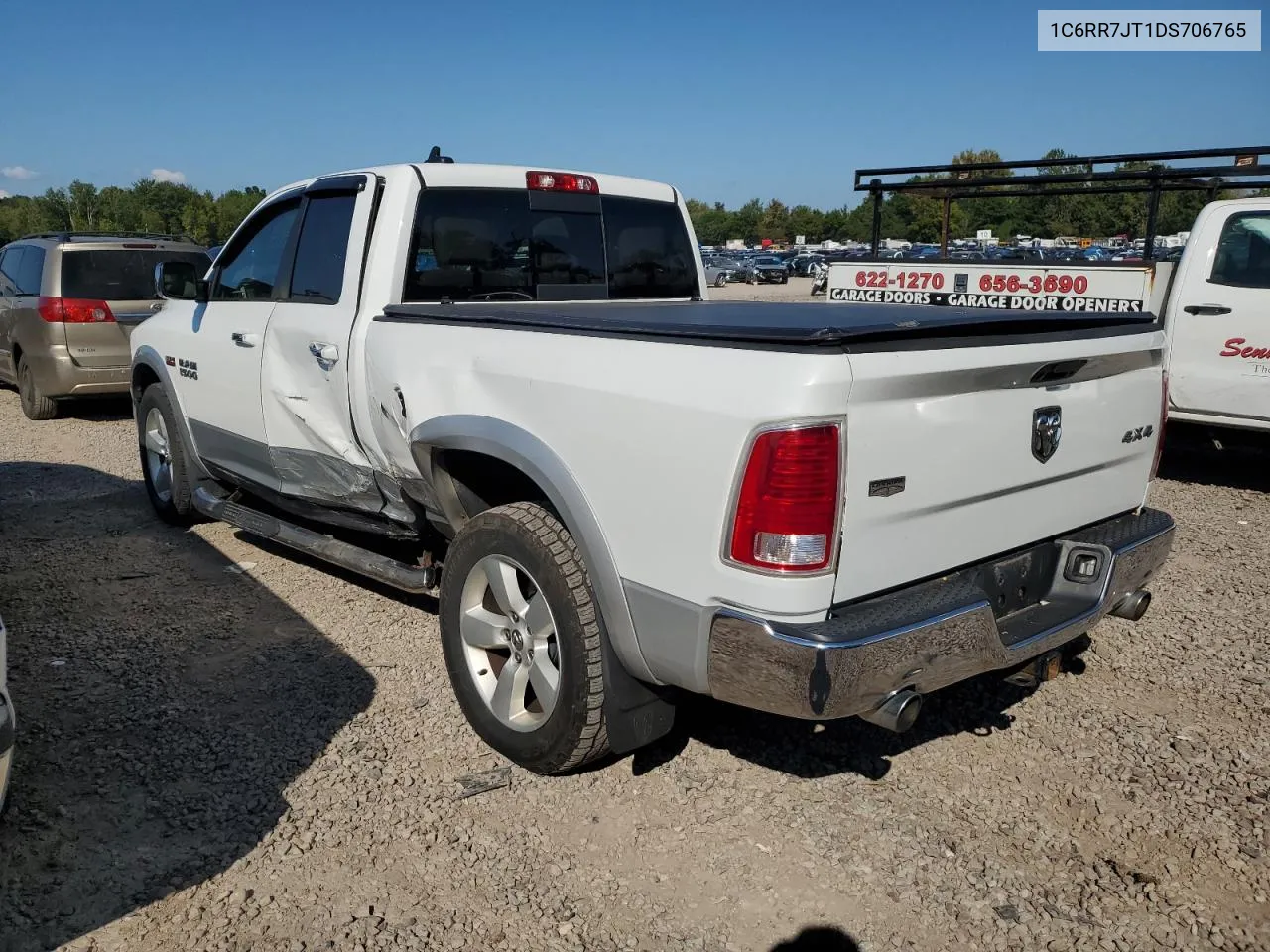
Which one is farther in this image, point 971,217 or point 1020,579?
point 971,217

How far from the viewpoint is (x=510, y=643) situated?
3447 millimetres

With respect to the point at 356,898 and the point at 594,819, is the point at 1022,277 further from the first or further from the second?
the point at 356,898

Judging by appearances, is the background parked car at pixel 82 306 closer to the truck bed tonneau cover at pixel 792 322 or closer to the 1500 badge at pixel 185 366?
the 1500 badge at pixel 185 366

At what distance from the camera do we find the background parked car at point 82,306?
974 cm

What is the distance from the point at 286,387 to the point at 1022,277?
20.5 ft

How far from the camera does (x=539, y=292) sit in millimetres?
4664

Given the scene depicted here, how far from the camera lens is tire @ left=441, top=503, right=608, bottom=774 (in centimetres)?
311

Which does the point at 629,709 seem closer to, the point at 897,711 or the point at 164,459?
the point at 897,711

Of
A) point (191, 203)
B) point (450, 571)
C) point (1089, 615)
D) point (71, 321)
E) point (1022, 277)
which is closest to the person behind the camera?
point (1089, 615)

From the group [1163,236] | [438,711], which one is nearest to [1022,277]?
[438,711]

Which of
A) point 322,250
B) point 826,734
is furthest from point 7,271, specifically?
point 826,734

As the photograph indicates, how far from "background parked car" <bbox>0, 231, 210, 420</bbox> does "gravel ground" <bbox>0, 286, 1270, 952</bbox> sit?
5.67 metres

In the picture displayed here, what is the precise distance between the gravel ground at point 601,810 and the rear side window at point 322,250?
153cm

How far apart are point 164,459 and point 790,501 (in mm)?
5003
